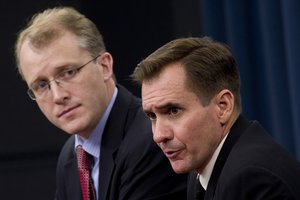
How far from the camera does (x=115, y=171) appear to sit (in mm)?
2217

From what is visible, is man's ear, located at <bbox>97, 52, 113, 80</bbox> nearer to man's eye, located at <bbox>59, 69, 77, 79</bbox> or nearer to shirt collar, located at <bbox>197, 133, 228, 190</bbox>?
man's eye, located at <bbox>59, 69, 77, 79</bbox>

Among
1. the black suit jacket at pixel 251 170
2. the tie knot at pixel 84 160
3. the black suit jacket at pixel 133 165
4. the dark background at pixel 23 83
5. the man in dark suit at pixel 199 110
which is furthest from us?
the dark background at pixel 23 83

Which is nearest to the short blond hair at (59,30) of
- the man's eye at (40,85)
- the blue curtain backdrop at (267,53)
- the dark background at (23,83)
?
the man's eye at (40,85)

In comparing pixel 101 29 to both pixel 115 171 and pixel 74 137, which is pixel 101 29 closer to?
pixel 74 137

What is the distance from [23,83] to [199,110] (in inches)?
91.1

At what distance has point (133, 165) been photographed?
86.6 inches

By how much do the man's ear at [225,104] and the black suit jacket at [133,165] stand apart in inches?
18.8

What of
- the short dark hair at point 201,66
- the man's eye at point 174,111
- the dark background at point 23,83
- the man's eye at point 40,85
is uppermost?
the short dark hair at point 201,66

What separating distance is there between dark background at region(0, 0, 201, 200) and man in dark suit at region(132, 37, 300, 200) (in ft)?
6.04

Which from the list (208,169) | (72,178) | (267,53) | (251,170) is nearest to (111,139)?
(72,178)

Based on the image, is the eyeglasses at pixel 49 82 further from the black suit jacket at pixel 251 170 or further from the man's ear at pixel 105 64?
the black suit jacket at pixel 251 170

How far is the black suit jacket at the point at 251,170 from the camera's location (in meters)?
1.60

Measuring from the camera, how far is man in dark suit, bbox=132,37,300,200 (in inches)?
69.1

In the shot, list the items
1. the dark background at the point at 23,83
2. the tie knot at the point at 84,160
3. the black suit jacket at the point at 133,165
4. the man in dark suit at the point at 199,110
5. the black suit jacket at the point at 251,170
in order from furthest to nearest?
the dark background at the point at 23,83 < the tie knot at the point at 84,160 < the black suit jacket at the point at 133,165 < the man in dark suit at the point at 199,110 < the black suit jacket at the point at 251,170
